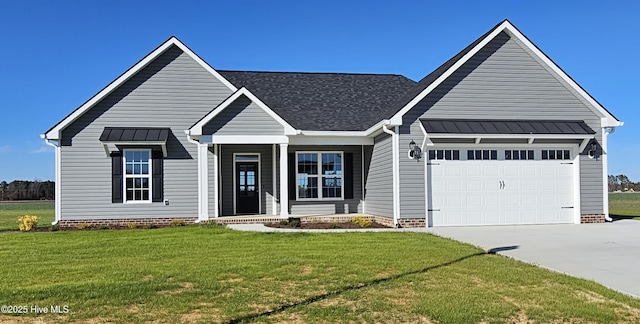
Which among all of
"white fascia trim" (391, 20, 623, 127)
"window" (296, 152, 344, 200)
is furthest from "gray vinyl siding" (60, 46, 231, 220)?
"white fascia trim" (391, 20, 623, 127)

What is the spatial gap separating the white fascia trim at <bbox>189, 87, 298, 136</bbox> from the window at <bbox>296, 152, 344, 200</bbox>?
7.63 ft

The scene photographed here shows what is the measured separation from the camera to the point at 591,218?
16875 millimetres

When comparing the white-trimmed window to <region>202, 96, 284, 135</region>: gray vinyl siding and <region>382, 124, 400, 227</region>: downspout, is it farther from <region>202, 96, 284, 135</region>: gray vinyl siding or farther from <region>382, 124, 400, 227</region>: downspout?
<region>382, 124, 400, 227</region>: downspout

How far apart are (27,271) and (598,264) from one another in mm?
9446

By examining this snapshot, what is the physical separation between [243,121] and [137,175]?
393 cm

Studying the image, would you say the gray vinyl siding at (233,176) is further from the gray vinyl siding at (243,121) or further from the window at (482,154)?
the window at (482,154)

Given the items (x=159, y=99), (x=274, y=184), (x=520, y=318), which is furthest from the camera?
(x=274, y=184)

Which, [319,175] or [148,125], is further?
[319,175]

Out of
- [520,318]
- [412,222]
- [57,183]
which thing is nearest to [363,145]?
[412,222]

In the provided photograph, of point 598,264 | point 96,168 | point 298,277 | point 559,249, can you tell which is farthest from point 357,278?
point 96,168

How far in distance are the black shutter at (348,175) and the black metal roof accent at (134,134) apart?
6.11m

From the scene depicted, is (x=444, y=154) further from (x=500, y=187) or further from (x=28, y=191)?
(x=28, y=191)

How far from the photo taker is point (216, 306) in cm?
650

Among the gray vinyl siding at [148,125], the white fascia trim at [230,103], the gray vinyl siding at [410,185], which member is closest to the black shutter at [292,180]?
the white fascia trim at [230,103]
